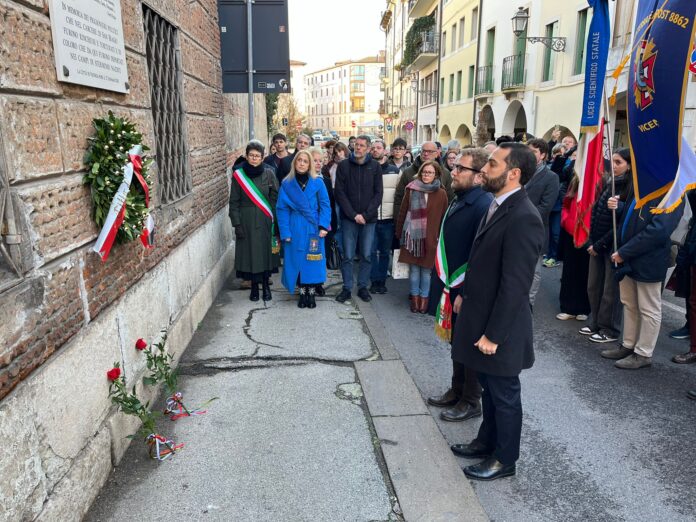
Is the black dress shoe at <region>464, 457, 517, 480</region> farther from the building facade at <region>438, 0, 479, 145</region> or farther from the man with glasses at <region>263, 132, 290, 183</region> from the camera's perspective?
the building facade at <region>438, 0, 479, 145</region>

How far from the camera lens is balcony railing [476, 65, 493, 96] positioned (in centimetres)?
2203

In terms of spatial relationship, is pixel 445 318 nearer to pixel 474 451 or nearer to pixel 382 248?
pixel 474 451

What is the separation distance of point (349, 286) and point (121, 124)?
4014 millimetres

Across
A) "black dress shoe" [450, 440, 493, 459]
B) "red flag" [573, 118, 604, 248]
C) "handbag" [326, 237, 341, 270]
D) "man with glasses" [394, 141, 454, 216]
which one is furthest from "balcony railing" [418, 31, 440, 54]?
"black dress shoe" [450, 440, 493, 459]

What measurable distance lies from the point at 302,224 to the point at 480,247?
11.3 ft

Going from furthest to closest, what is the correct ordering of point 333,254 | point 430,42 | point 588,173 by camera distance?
point 430,42
point 333,254
point 588,173

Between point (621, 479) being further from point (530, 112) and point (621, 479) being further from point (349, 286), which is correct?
point (530, 112)

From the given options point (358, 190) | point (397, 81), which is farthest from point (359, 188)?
point (397, 81)

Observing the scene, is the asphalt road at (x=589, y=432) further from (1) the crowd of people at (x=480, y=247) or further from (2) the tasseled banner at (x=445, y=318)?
(2) the tasseled banner at (x=445, y=318)

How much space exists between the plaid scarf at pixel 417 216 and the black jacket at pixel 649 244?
2.12 m

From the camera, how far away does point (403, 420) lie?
3879 mm

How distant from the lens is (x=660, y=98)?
3807 mm

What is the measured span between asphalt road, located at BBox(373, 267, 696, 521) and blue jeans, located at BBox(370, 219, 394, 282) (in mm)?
1485

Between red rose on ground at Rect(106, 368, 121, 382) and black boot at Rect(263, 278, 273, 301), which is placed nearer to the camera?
red rose on ground at Rect(106, 368, 121, 382)
